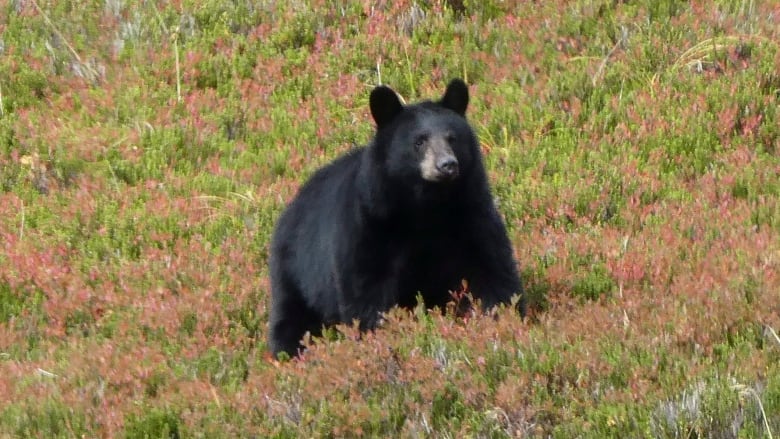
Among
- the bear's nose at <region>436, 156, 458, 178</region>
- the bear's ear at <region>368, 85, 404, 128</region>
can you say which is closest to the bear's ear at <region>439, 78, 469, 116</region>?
the bear's ear at <region>368, 85, 404, 128</region>

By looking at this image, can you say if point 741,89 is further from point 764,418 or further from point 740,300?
point 764,418

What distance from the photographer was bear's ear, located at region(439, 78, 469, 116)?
7660 millimetres

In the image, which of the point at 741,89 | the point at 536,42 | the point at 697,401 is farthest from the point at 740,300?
the point at 536,42

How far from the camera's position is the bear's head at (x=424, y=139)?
7.20 metres

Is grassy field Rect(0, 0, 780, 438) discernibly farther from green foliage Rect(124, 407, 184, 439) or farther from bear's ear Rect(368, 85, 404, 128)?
bear's ear Rect(368, 85, 404, 128)

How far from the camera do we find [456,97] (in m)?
7.73

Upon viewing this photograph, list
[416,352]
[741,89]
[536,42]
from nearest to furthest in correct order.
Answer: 1. [416,352]
2. [741,89]
3. [536,42]

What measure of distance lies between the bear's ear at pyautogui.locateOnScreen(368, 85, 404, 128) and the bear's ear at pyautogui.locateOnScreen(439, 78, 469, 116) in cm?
27

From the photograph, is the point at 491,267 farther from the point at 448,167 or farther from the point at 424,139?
the point at 424,139

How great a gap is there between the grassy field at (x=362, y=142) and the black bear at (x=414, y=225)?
1.21 feet

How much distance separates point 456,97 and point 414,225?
34.6 inches

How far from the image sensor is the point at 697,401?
5.29 meters

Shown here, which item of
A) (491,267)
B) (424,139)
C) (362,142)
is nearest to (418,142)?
(424,139)

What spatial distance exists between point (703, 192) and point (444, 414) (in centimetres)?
404
